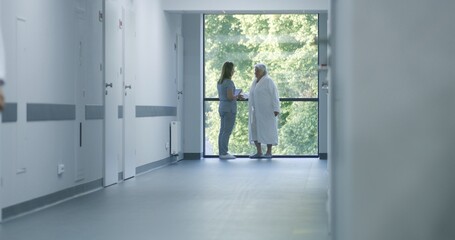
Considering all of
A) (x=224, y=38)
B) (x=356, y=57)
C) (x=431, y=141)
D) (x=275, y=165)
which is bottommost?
(x=275, y=165)

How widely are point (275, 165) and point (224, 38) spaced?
10.9ft

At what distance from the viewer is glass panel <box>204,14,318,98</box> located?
52.3ft

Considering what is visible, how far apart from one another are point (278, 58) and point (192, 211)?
9.05m

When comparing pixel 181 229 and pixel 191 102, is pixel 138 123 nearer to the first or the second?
pixel 191 102

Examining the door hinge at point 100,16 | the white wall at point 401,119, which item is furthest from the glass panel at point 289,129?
the white wall at point 401,119

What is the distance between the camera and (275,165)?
13.7 metres

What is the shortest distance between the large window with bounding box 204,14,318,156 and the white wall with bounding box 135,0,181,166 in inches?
55.9

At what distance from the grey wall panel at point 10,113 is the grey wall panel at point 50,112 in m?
0.35

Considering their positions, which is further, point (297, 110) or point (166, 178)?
point (297, 110)

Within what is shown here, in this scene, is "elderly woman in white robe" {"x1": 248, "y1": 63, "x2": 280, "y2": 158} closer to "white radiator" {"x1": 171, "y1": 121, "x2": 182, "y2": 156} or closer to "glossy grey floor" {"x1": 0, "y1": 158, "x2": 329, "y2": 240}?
"white radiator" {"x1": 171, "y1": 121, "x2": 182, "y2": 156}

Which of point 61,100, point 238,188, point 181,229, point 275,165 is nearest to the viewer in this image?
point 181,229

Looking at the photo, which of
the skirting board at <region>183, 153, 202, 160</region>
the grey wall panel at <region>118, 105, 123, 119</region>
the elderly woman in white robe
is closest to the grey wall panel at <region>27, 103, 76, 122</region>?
the grey wall panel at <region>118, 105, 123, 119</region>

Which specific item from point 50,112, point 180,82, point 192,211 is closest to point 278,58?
point 180,82

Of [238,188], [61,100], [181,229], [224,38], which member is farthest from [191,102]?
[181,229]
